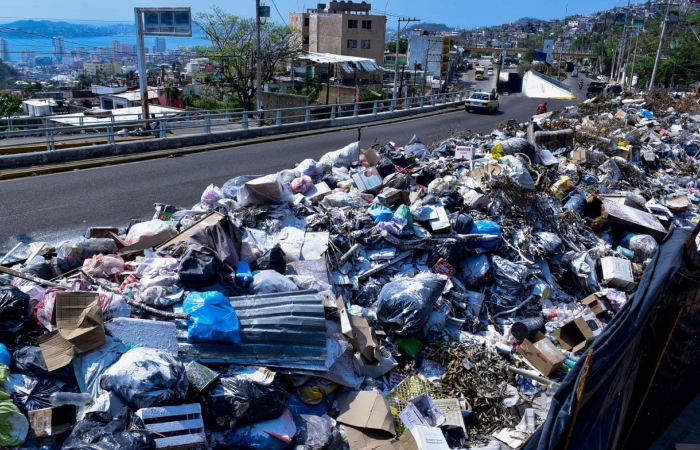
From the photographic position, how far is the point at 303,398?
5047 mm

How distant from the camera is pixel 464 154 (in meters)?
11.9

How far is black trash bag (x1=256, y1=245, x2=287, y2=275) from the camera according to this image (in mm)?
6516

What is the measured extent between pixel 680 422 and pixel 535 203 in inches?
177

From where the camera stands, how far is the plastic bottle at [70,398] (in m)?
4.11

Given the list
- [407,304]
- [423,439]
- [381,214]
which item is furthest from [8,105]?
[423,439]

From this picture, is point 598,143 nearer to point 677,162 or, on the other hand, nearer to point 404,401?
point 677,162

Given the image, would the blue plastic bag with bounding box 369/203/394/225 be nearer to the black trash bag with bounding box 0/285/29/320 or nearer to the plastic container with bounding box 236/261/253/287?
the plastic container with bounding box 236/261/253/287

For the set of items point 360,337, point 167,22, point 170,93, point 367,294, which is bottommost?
point 170,93

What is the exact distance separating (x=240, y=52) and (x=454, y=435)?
124ft

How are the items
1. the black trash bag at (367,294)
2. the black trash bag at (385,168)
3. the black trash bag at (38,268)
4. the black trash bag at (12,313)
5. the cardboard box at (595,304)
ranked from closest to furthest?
the black trash bag at (12,313) → the black trash bag at (38,268) → the black trash bag at (367,294) → the cardboard box at (595,304) → the black trash bag at (385,168)

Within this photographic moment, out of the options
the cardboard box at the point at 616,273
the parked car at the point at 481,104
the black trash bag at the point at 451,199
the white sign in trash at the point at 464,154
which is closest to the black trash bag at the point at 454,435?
the black trash bag at the point at 451,199

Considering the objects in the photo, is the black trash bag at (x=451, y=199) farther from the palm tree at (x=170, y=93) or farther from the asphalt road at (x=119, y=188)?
the palm tree at (x=170, y=93)

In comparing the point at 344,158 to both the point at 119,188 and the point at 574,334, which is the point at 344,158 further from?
the point at 574,334

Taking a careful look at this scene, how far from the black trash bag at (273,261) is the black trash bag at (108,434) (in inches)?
110
